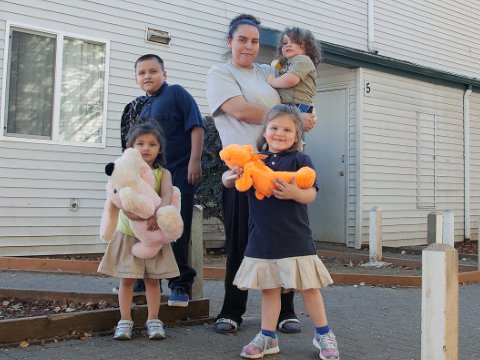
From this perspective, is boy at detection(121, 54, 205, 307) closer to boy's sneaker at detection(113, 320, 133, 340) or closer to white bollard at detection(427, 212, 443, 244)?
boy's sneaker at detection(113, 320, 133, 340)

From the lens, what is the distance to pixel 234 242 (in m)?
3.96

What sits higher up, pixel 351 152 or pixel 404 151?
pixel 404 151

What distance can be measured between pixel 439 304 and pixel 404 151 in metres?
9.87

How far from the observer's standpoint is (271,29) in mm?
10375

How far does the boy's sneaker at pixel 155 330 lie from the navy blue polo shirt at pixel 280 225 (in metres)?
0.85

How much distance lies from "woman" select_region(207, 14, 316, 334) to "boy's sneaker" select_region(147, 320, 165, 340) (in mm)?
467

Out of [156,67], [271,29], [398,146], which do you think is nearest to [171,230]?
[156,67]

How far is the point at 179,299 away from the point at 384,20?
34.2 feet

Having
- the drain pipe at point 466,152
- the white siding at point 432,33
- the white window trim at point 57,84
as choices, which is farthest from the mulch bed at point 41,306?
the drain pipe at point 466,152

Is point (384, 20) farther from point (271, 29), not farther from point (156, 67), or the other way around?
point (156, 67)

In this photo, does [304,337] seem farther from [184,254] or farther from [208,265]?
[208,265]

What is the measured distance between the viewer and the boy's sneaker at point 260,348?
3297 millimetres

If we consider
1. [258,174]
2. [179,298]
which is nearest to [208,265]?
[179,298]

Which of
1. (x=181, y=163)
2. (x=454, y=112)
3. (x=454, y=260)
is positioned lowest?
(x=454, y=260)
